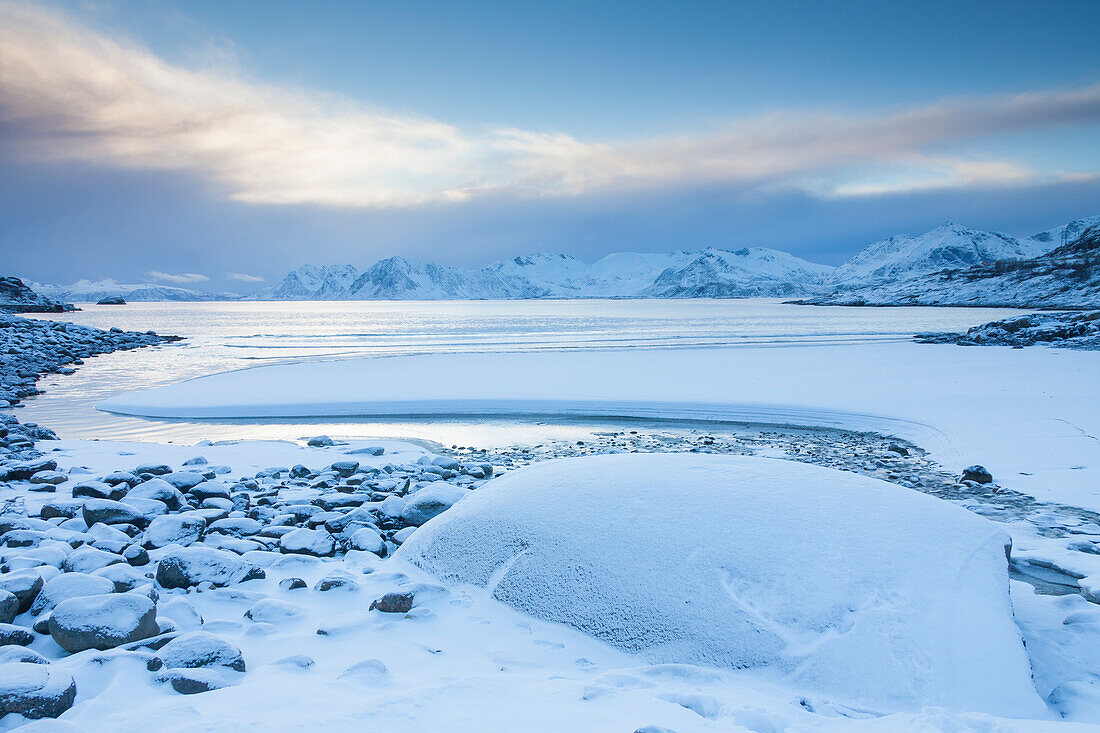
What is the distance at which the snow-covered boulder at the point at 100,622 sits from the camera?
3.44 metres

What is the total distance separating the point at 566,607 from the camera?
155 inches

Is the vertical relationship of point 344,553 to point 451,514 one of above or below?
below

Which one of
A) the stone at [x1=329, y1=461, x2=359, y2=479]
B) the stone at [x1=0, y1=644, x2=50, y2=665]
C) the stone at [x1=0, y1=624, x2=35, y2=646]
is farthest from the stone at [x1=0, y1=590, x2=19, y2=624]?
the stone at [x1=329, y1=461, x2=359, y2=479]

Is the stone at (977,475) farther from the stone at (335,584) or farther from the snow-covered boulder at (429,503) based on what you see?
the stone at (335,584)

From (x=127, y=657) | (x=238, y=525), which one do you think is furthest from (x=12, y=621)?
(x=238, y=525)

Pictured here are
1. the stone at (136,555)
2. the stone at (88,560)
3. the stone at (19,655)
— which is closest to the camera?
the stone at (19,655)

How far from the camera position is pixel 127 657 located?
10.8ft

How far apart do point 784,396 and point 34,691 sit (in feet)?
48.1

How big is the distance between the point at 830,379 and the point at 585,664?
53.9ft

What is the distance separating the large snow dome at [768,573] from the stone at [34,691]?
229 cm

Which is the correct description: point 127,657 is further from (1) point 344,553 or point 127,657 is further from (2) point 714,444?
(2) point 714,444

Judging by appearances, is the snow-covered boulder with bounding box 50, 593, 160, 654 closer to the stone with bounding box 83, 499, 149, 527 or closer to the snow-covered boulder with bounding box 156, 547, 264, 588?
the snow-covered boulder with bounding box 156, 547, 264, 588

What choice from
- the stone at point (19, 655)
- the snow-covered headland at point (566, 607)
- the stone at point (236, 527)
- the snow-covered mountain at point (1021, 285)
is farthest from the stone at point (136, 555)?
the snow-covered mountain at point (1021, 285)

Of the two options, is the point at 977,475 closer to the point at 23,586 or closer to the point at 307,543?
the point at 307,543
